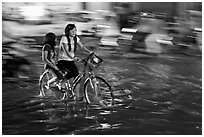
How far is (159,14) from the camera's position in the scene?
108 inches

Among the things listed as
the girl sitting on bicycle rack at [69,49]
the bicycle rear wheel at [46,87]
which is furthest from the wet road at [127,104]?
the girl sitting on bicycle rack at [69,49]

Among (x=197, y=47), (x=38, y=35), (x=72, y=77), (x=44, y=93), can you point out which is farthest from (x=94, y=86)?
(x=197, y=47)

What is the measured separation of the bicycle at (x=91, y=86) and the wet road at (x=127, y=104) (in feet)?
0.13

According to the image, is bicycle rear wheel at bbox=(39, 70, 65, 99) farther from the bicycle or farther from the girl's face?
the girl's face

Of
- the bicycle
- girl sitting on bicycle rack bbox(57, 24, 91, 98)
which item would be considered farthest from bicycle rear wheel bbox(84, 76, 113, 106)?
girl sitting on bicycle rack bbox(57, 24, 91, 98)

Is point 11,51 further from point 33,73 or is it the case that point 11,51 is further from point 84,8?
point 84,8

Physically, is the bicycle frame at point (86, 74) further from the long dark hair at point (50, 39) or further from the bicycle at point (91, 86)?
the long dark hair at point (50, 39)

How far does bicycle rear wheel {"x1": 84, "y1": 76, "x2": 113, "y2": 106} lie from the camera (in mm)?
2738

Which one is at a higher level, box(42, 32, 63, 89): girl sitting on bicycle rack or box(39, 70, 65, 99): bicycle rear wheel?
box(42, 32, 63, 89): girl sitting on bicycle rack

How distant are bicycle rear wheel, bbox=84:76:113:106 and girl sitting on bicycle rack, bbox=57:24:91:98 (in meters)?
0.14

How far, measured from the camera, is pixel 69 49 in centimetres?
272

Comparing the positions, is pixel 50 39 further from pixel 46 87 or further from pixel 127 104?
pixel 127 104

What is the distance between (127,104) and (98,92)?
215 mm

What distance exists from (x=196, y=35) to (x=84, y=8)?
2.57 ft
